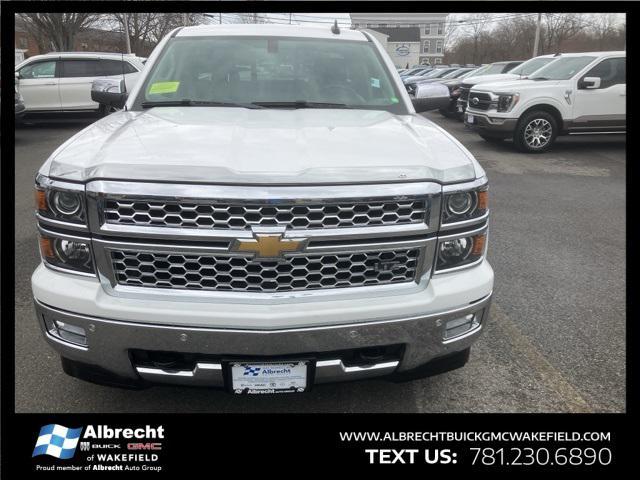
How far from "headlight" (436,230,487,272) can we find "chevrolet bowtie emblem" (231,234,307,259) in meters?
0.64

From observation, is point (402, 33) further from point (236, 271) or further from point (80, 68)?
point (236, 271)

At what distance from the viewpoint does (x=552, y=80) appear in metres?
10.5

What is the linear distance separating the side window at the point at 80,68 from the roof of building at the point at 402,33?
88.0 meters

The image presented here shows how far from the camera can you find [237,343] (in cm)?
206

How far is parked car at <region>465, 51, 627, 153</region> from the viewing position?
10180mm

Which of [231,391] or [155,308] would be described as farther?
[231,391]

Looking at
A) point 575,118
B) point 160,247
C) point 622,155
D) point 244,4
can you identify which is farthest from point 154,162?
point 622,155

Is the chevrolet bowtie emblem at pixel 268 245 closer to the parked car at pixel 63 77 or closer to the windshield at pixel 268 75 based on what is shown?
the windshield at pixel 268 75

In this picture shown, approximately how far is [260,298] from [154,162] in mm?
696

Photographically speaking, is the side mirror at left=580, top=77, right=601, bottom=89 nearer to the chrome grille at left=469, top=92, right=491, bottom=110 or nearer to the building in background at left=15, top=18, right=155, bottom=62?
the chrome grille at left=469, top=92, right=491, bottom=110

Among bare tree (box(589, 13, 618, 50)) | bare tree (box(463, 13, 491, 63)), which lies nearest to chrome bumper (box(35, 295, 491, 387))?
bare tree (box(589, 13, 618, 50))

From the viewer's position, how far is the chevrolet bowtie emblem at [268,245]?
2.03m

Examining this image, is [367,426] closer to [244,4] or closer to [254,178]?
[254,178]

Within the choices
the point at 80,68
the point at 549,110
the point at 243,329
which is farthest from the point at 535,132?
the point at 80,68
